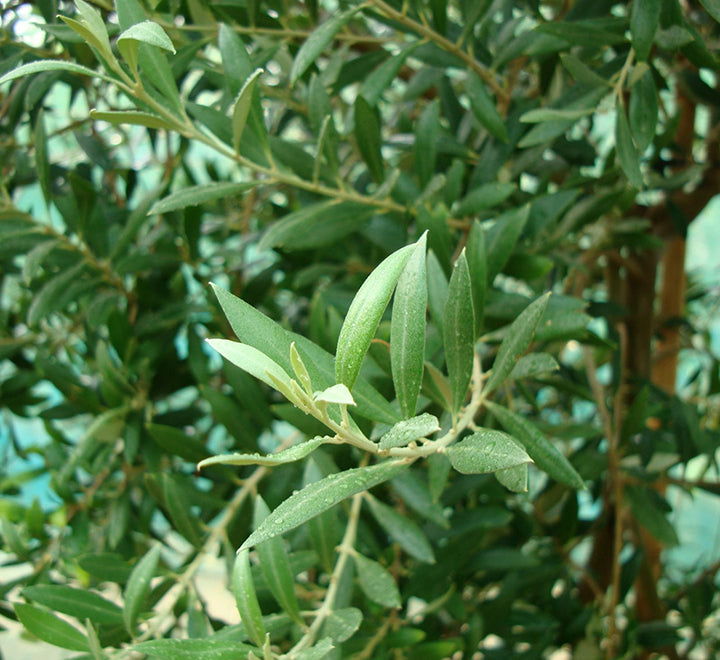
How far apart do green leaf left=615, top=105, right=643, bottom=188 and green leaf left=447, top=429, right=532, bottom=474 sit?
0.24 meters

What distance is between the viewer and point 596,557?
34.8 inches

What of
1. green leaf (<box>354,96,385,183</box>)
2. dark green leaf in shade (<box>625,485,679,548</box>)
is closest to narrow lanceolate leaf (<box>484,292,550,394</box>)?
green leaf (<box>354,96,385,183</box>)

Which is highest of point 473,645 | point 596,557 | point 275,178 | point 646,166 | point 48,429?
point 275,178

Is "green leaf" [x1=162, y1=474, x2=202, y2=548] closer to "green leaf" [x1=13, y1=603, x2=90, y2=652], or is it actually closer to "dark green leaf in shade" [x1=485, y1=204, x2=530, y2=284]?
"green leaf" [x1=13, y1=603, x2=90, y2=652]

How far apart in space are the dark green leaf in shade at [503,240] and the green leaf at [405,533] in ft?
0.62

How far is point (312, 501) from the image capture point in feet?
1.01

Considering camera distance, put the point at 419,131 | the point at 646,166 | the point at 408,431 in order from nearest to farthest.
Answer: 1. the point at 408,431
2. the point at 419,131
3. the point at 646,166

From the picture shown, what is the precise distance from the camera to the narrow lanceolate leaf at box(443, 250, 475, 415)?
0.37 metres

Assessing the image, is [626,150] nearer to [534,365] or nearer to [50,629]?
[534,365]

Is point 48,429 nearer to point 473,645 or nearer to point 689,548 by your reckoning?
point 473,645

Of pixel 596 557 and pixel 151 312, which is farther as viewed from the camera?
pixel 596 557

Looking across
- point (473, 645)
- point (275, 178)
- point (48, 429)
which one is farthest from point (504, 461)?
point (48, 429)

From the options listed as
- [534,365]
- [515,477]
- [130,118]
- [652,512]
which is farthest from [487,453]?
[652,512]

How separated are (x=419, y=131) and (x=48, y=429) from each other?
0.45 m
